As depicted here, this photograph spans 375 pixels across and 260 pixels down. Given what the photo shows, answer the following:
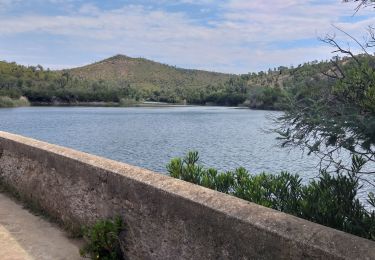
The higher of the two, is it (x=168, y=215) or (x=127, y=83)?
(x=168, y=215)

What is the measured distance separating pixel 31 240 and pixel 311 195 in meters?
3.16

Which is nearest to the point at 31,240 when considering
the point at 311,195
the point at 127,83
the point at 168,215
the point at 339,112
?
the point at 168,215

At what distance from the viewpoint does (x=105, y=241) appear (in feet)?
14.3

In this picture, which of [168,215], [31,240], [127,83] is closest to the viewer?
[168,215]

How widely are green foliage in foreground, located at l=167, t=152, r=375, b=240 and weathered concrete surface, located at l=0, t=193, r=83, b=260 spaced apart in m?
1.88

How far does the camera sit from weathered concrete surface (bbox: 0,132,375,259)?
2822mm

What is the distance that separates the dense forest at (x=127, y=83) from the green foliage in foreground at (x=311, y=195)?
76.4 m

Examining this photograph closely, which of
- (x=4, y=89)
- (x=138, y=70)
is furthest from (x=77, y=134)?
(x=138, y=70)

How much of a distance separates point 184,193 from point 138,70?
533ft

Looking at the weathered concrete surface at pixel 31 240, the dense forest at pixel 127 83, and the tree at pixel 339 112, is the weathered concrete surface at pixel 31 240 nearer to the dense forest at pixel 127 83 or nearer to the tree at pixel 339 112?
the tree at pixel 339 112

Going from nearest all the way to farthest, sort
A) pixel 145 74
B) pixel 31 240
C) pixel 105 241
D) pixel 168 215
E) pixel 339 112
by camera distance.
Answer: pixel 339 112
pixel 168 215
pixel 105 241
pixel 31 240
pixel 145 74

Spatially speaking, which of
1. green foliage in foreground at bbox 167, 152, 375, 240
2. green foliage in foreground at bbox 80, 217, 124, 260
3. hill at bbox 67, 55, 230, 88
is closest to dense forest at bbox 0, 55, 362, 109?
hill at bbox 67, 55, 230, 88

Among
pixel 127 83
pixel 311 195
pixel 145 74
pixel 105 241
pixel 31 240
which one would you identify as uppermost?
pixel 145 74

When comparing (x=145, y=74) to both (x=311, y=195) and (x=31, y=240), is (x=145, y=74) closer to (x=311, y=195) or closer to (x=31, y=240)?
(x=31, y=240)
